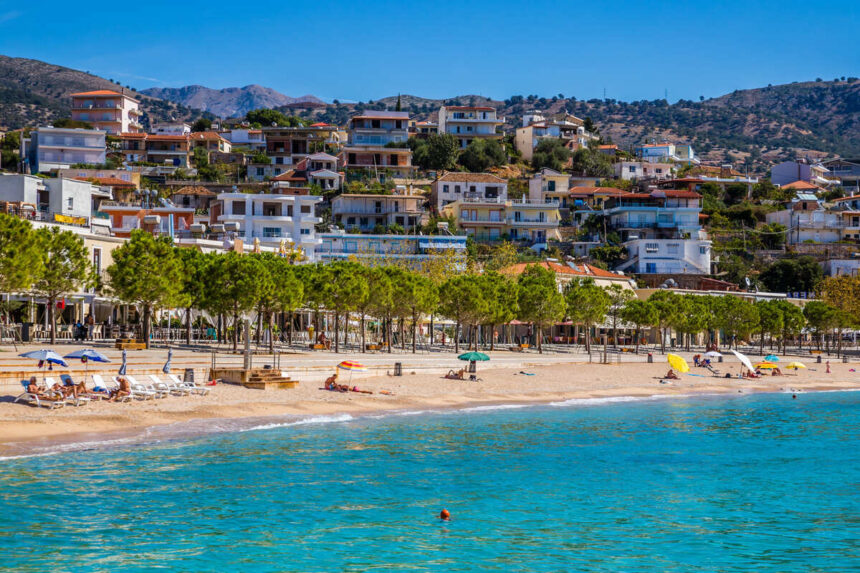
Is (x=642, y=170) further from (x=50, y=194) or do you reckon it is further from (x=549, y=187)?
(x=50, y=194)

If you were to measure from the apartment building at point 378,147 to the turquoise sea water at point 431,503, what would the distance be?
97.7 m

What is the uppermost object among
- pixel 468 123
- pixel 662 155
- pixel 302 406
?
pixel 468 123

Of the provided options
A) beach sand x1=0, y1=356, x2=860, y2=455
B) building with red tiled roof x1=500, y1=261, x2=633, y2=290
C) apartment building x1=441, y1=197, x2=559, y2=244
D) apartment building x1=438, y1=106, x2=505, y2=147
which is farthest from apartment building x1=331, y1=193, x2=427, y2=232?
beach sand x1=0, y1=356, x2=860, y2=455

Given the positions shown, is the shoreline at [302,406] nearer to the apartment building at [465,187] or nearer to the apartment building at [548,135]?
the apartment building at [465,187]

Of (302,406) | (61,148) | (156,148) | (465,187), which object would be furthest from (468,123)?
(302,406)

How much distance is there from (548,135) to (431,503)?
428 ft

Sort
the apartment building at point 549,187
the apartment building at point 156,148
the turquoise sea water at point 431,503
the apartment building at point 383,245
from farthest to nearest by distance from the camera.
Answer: the apartment building at point 156,148 → the apartment building at point 549,187 → the apartment building at point 383,245 → the turquoise sea water at point 431,503

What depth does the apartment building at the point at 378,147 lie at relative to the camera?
130 metres

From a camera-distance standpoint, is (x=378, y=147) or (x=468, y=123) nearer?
(x=378, y=147)

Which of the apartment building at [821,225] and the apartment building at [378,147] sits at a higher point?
the apartment building at [378,147]

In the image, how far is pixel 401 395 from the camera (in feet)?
134

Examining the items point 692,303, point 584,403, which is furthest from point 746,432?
point 692,303

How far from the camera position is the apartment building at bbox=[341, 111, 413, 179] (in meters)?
130

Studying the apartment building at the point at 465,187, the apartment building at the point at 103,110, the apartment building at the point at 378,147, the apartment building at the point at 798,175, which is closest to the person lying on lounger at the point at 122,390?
the apartment building at the point at 465,187
